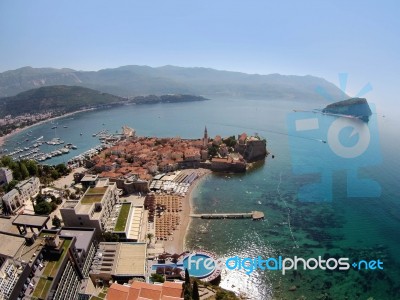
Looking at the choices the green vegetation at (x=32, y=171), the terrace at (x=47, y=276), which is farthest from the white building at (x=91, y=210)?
the green vegetation at (x=32, y=171)

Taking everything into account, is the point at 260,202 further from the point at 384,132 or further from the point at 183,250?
the point at 384,132

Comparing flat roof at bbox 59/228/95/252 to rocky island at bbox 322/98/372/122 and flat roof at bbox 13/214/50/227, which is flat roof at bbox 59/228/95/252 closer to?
flat roof at bbox 13/214/50/227

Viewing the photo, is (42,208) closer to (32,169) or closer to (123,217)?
(123,217)

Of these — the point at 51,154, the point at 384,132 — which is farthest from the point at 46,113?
the point at 384,132

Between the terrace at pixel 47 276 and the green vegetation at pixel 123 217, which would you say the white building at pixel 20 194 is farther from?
the terrace at pixel 47 276

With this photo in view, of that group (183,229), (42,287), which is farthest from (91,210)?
(42,287)
